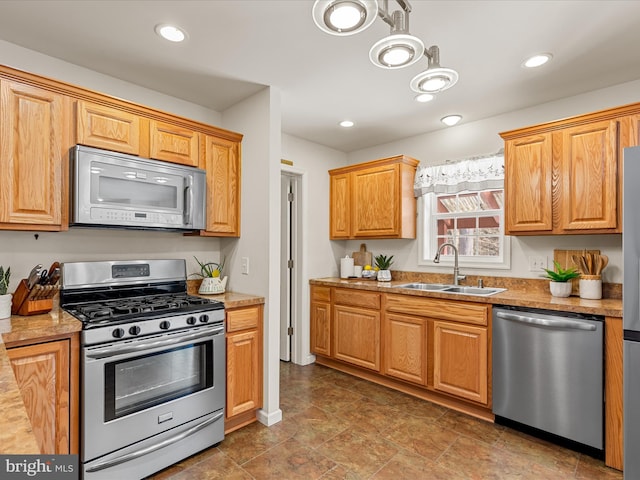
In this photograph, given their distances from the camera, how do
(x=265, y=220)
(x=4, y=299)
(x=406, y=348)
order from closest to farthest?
(x=4, y=299) < (x=265, y=220) < (x=406, y=348)

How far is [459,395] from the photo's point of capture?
2822mm

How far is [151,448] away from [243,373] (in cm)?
71

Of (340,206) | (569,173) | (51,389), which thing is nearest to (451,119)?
(569,173)

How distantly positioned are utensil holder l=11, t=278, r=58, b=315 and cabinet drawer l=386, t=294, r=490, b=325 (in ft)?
8.33

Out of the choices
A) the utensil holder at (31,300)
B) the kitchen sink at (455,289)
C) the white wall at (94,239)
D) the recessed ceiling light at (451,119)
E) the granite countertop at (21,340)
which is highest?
the recessed ceiling light at (451,119)

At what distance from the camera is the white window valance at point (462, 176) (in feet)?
10.7

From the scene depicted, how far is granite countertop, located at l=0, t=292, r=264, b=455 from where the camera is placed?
0.73 m

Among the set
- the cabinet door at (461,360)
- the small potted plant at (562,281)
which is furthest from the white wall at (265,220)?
the small potted plant at (562,281)

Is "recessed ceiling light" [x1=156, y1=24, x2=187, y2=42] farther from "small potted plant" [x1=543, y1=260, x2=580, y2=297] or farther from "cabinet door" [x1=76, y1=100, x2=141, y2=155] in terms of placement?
"small potted plant" [x1=543, y1=260, x2=580, y2=297]

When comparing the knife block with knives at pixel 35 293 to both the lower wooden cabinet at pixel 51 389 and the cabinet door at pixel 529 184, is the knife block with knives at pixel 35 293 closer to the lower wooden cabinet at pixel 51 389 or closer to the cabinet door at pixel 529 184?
the lower wooden cabinet at pixel 51 389

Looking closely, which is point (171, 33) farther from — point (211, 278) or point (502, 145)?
point (502, 145)

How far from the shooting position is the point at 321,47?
7.28ft

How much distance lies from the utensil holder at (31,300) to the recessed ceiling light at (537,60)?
10.7ft

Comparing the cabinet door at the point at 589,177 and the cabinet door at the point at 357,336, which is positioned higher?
the cabinet door at the point at 589,177
